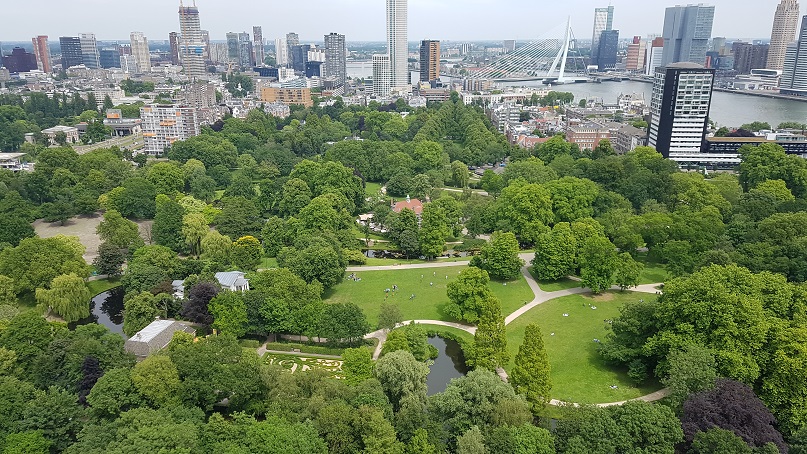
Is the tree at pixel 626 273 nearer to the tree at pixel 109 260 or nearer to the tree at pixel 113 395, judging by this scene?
the tree at pixel 113 395

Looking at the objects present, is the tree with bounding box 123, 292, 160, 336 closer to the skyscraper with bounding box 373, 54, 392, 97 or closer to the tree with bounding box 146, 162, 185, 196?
the tree with bounding box 146, 162, 185, 196

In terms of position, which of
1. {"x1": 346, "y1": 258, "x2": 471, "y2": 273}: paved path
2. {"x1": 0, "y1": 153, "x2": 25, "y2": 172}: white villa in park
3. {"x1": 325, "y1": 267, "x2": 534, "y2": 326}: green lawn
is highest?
{"x1": 0, "y1": 153, "x2": 25, "y2": 172}: white villa in park

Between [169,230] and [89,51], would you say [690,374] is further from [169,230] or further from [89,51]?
[89,51]

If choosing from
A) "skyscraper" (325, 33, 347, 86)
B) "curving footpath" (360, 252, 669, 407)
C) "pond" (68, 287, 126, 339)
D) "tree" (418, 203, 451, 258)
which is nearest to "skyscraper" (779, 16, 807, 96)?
"skyscraper" (325, 33, 347, 86)

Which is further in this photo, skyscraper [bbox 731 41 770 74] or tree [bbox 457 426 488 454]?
skyscraper [bbox 731 41 770 74]

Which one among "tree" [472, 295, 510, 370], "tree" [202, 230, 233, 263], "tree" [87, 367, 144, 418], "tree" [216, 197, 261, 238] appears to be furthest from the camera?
"tree" [216, 197, 261, 238]
